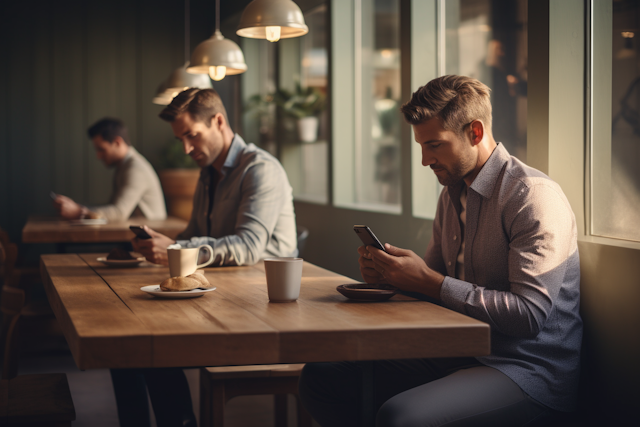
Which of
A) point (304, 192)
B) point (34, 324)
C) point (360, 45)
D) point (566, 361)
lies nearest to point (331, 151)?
point (360, 45)

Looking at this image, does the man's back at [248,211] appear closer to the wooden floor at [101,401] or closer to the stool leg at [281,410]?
the stool leg at [281,410]

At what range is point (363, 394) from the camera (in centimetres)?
147

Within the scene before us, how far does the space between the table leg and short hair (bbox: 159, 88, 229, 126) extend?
1.53 m

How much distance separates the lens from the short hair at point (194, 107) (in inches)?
106

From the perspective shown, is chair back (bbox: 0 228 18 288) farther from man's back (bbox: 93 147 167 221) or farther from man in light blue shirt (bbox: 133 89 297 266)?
man in light blue shirt (bbox: 133 89 297 266)

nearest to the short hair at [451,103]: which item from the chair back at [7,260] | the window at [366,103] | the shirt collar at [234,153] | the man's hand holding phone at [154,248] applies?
the man's hand holding phone at [154,248]

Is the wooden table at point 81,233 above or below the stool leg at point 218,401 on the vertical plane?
above

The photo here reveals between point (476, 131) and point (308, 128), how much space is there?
3.03 metres

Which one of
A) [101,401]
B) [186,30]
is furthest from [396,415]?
[186,30]

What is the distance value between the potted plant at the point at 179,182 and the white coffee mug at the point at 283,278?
15.2 feet

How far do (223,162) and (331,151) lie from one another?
5.12 ft

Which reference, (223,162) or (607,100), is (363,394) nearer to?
(607,100)

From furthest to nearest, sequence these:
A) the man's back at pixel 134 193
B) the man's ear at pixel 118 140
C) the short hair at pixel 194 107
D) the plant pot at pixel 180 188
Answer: the plant pot at pixel 180 188 → the man's ear at pixel 118 140 → the man's back at pixel 134 193 → the short hair at pixel 194 107

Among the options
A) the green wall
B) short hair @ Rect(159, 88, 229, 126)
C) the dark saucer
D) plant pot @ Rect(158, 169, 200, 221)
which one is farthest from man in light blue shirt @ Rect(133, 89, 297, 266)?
the green wall
